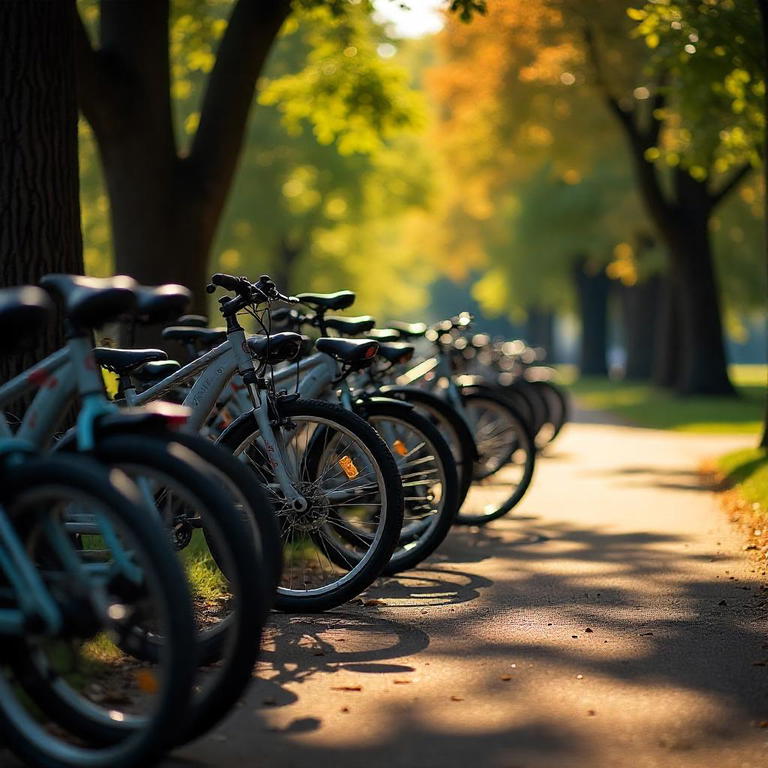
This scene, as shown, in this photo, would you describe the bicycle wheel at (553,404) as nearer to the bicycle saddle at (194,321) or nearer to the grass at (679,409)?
the grass at (679,409)

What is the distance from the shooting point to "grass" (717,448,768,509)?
1002 cm

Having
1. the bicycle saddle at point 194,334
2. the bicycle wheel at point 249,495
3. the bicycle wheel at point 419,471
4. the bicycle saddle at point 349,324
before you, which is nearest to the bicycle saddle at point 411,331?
the bicycle saddle at point 349,324

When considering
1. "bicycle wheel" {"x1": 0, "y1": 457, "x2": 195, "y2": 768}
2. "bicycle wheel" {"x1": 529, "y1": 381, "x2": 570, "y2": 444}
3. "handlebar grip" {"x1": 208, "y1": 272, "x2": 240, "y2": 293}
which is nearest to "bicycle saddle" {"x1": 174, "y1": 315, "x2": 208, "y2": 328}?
"handlebar grip" {"x1": 208, "y1": 272, "x2": 240, "y2": 293}

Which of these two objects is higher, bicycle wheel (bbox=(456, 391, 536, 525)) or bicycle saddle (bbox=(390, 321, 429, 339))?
bicycle saddle (bbox=(390, 321, 429, 339))

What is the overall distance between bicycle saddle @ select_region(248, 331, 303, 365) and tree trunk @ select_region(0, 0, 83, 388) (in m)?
1.41

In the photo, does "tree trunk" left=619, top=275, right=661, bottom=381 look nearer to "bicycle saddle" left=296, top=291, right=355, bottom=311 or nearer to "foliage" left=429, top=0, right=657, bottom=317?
"foliage" left=429, top=0, right=657, bottom=317

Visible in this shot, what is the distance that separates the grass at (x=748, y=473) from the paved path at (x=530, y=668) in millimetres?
1223

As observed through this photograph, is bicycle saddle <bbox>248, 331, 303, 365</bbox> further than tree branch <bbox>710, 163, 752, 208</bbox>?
No

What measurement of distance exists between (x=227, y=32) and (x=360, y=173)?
2257cm

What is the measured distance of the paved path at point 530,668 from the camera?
13.4 ft

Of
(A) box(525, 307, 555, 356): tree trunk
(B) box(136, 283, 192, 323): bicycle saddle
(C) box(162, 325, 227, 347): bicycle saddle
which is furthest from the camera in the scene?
(A) box(525, 307, 555, 356): tree trunk

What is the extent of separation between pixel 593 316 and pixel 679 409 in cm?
2078

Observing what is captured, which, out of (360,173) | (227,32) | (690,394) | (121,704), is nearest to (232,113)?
(227,32)

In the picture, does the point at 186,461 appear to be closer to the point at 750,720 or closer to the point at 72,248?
the point at 750,720
